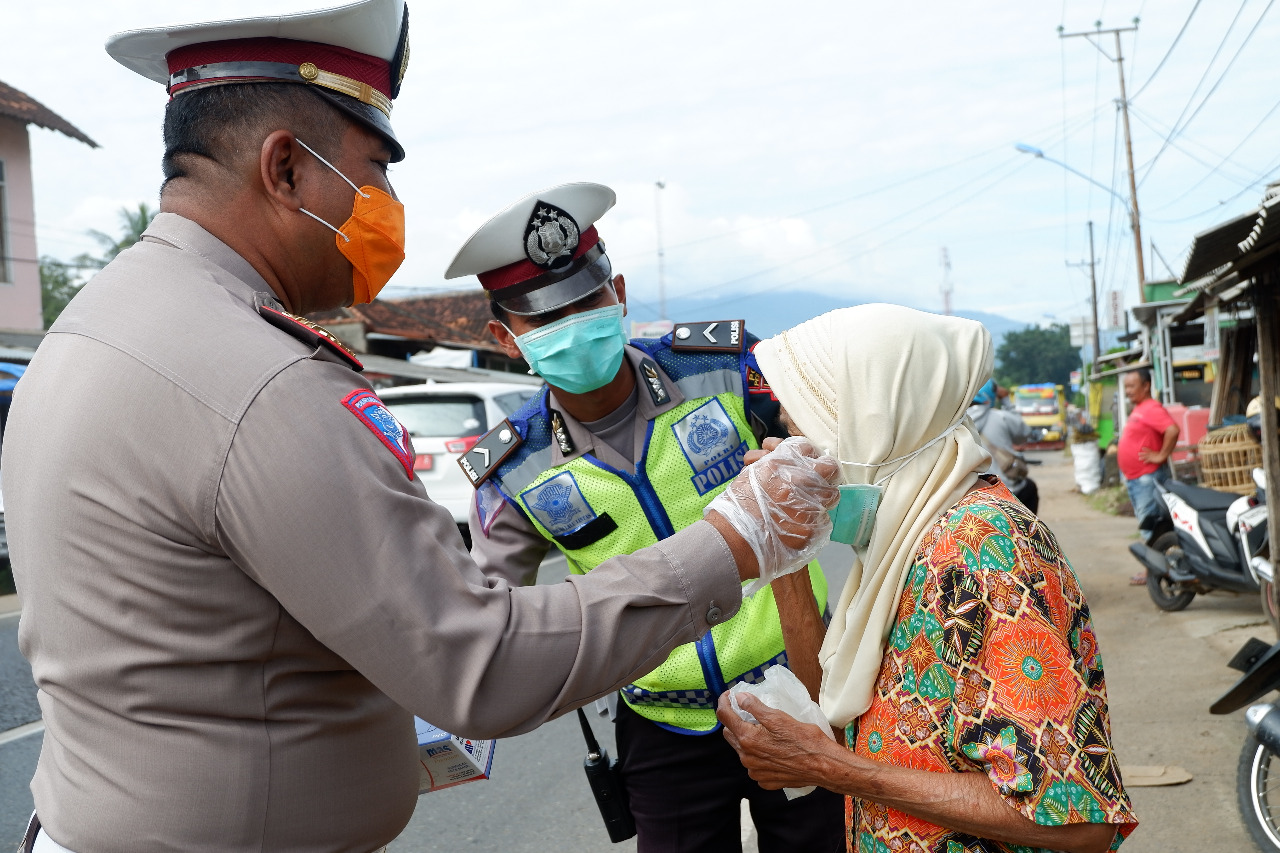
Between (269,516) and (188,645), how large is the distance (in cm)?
22

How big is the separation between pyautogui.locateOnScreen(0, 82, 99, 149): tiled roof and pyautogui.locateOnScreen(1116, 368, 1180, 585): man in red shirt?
1673 centimetres

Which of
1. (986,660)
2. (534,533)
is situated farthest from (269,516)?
(534,533)

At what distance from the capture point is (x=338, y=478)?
1218 mm

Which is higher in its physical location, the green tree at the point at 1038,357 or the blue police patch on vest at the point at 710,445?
the blue police patch on vest at the point at 710,445

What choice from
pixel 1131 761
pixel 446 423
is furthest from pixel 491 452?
pixel 446 423

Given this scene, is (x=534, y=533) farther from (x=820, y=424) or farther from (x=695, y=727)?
(x=820, y=424)

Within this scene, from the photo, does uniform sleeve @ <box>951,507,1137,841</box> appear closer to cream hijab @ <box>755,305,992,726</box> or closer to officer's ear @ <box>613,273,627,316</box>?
cream hijab @ <box>755,305,992,726</box>

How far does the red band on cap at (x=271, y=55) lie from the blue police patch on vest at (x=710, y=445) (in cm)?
134

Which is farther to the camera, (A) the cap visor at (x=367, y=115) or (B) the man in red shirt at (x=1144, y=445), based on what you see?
(B) the man in red shirt at (x=1144, y=445)

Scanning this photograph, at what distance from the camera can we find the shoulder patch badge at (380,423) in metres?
1.30

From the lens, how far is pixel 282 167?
59.0 inches

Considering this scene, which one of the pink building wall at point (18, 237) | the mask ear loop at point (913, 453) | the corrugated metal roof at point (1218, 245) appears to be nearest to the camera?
the mask ear loop at point (913, 453)

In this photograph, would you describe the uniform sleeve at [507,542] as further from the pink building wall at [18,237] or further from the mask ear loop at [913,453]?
the pink building wall at [18,237]

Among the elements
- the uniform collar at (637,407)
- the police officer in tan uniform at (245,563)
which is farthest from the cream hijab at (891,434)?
the uniform collar at (637,407)
